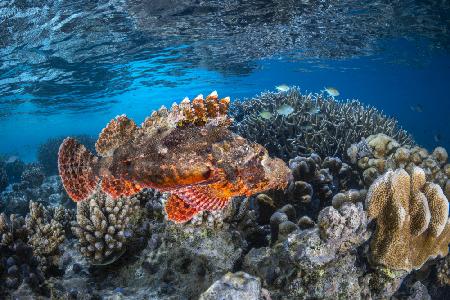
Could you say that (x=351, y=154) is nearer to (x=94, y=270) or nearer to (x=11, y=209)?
(x=94, y=270)

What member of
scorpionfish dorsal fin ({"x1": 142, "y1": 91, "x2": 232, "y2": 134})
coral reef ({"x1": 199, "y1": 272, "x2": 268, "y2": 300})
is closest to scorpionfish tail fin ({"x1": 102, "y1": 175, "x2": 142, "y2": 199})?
scorpionfish dorsal fin ({"x1": 142, "y1": 91, "x2": 232, "y2": 134})

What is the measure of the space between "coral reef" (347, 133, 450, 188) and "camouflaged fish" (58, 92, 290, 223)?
323 cm

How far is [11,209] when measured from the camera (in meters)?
11.8

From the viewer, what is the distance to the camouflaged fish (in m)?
3.15

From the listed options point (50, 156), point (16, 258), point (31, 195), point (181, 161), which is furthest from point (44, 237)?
point (50, 156)

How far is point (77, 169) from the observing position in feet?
12.5

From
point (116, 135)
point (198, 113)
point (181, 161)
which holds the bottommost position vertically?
point (181, 161)

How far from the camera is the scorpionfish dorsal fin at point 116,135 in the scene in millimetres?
3754

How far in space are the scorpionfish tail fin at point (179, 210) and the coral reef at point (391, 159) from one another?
3592 millimetres

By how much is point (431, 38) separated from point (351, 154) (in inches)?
946

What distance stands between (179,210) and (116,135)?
123 centimetres

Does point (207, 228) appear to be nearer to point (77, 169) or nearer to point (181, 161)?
point (181, 161)

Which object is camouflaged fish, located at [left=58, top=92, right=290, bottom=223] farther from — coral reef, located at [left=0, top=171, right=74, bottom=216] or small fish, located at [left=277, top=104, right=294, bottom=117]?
coral reef, located at [left=0, top=171, right=74, bottom=216]

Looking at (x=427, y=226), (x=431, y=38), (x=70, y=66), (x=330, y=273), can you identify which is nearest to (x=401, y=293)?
(x=427, y=226)
